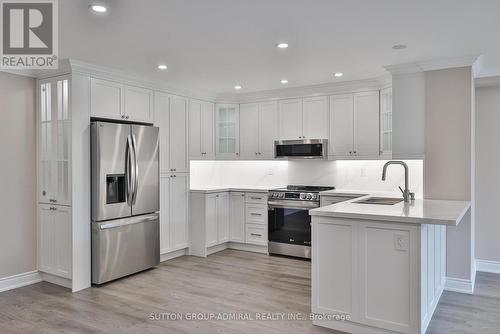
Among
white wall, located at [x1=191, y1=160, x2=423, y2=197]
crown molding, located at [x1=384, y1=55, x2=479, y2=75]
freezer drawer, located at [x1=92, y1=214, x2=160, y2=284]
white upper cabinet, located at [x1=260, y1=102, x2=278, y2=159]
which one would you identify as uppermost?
crown molding, located at [x1=384, y1=55, x2=479, y2=75]

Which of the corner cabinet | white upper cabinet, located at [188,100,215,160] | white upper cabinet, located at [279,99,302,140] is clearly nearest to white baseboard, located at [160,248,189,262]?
white upper cabinet, located at [188,100,215,160]

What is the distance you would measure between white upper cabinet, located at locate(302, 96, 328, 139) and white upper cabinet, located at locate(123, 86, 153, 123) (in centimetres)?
228

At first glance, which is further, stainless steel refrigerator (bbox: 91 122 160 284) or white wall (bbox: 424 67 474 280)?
stainless steel refrigerator (bbox: 91 122 160 284)

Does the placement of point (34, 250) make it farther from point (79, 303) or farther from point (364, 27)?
point (364, 27)

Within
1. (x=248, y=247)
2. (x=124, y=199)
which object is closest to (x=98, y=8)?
(x=124, y=199)

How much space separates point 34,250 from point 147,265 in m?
1.34

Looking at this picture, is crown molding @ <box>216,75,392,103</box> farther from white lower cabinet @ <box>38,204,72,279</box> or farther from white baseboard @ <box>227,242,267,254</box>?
white lower cabinet @ <box>38,204,72,279</box>

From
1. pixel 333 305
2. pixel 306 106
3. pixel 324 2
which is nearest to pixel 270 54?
pixel 324 2

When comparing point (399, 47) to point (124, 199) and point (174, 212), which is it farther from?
point (174, 212)

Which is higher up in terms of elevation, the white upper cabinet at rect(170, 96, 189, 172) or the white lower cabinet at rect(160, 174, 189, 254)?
the white upper cabinet at rect(170, 96, 189, 172)

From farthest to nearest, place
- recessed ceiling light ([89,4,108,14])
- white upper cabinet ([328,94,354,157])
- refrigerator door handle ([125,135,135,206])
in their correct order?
white upper cabinet ([328,94,354,157]) → refrigerator door handle ([125,135,135,206]) → recessed ceiling light ([89,4,108,14])

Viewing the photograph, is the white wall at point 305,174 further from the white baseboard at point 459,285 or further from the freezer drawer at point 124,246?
the freezer drawer at point 124,246

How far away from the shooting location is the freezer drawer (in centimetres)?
409

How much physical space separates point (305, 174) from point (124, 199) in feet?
9.38
